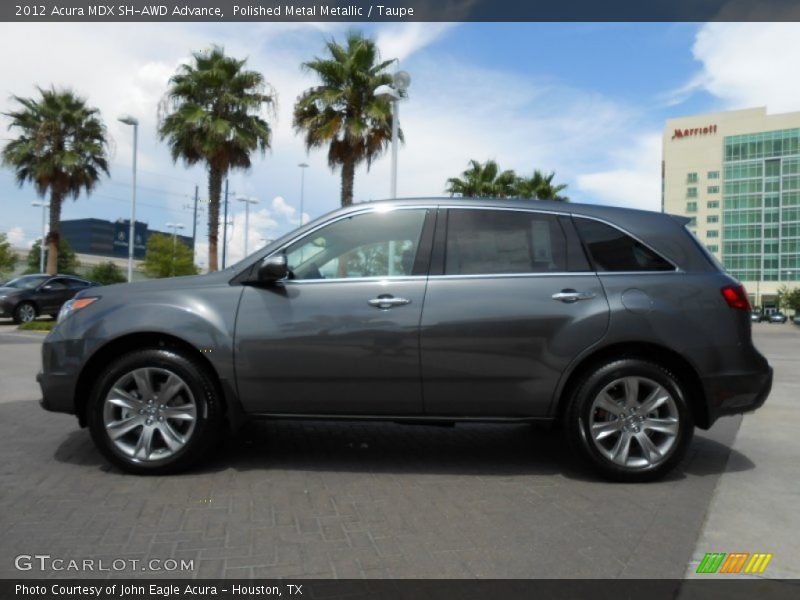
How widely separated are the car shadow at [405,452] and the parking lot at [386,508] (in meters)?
0.02

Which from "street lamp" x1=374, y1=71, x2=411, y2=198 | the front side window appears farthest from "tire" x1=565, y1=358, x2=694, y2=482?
"street lamp" x1=374, y1=71, x2=411, y2=198

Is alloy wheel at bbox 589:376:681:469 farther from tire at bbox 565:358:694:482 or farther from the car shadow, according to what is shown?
the car shadow

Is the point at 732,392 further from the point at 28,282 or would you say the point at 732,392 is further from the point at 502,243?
the point at 28,282

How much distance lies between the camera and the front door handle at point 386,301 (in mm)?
4199

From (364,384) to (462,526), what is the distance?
3.64 ft

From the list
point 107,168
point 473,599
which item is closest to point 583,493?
point 473,599

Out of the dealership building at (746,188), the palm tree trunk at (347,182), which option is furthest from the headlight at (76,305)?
the dealership building at (746,188)

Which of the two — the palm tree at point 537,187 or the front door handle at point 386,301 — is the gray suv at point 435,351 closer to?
the front door handle at point 386,301

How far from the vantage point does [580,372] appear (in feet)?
14.0

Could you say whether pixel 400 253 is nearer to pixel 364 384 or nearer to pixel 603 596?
pixel 364 384

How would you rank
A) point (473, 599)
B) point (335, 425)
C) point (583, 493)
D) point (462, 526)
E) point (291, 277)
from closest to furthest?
point (473, 599) → point (462, 526) → point (583, 493) → point (291, 277) → point (335, 425)

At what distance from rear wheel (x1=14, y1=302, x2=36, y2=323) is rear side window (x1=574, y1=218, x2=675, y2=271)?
64.2 ft

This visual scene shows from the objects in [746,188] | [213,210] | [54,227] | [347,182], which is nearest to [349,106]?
[347,182]

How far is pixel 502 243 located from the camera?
14.5ft
